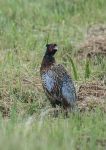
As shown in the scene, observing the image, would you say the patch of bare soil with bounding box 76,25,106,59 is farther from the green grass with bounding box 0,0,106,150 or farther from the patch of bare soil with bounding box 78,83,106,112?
the patch of bare soil with bounding box 78,83,106,112

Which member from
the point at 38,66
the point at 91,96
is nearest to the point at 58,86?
the point at 91,96

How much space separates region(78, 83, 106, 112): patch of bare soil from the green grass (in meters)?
0.36

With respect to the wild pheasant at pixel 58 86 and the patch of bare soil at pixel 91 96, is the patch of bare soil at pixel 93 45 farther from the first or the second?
the wild pheasant at pixel 58 86

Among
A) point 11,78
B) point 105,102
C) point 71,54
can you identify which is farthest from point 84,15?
point 105,102

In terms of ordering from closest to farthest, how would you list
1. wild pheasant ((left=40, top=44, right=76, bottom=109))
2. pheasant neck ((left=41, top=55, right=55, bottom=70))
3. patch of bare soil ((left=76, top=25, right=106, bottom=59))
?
wild pheasant ((left=40, top=44, right=76, bottom=109))
pheasant neck ((left=41, top=55, right=55, bottom=70))
patch of bare soil ((left=76, top=25, right=106, bottom=59))

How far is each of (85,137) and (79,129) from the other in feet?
1.15

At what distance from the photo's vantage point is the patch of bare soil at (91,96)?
27.7 ft

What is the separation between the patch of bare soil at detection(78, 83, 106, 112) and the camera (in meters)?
8.44

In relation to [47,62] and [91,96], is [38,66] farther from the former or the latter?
[47,62]

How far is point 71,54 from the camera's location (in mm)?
11203

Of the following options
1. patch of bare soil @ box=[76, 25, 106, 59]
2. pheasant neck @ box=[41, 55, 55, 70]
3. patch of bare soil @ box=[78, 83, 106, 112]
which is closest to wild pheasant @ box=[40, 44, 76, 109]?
pheasant neck @ box=[41, 55, 55, 70]

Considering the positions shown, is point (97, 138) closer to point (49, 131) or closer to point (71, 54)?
point (49, 131)

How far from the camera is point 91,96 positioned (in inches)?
351

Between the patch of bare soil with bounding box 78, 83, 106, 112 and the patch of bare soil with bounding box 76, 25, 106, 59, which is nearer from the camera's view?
the patch of bare soil with bounding box 78, 83, 106, 112
